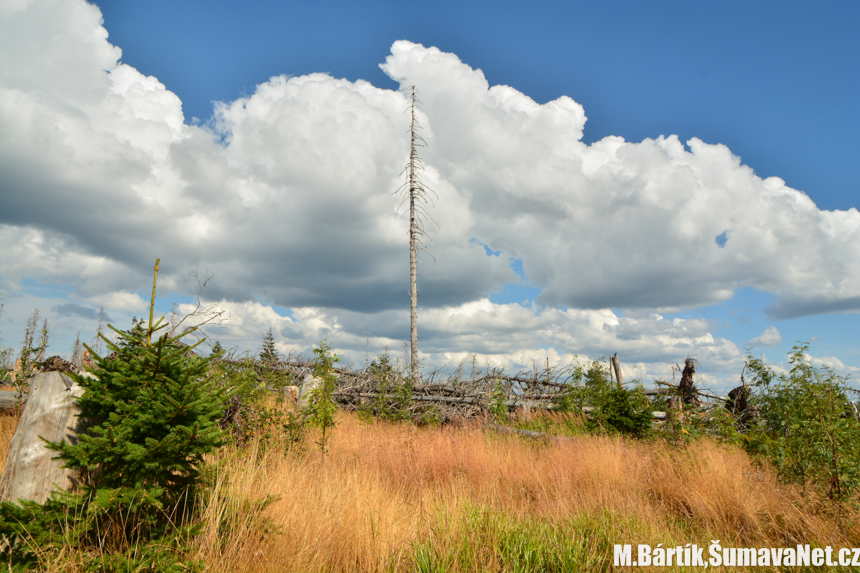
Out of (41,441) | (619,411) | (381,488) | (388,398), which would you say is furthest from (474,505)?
(388,398)

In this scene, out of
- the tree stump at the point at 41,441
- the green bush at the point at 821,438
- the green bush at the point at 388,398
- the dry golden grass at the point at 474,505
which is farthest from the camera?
the green bush at the point at 388,398

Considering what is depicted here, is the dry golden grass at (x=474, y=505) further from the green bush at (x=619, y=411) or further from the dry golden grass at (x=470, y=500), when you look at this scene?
the green bush at (x=619, y=411)

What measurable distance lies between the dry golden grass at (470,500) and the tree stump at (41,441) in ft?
4.30

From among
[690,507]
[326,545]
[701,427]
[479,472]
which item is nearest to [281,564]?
[326,545]

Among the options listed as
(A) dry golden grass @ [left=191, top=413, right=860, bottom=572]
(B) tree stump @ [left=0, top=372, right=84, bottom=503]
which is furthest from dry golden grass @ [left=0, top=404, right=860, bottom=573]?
(B) tree stump @ [left=0, top=372, right=84, bottom=503]

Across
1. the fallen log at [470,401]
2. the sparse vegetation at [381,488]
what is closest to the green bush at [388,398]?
the fallen log at [470,401]

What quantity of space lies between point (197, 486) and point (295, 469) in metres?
2.09

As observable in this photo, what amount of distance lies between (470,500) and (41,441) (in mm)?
4256

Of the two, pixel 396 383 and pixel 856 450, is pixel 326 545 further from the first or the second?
pixel 396 383

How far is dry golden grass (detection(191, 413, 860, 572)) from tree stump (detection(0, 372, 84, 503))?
1309 millimetres

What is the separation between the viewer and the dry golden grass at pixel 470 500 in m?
3.99

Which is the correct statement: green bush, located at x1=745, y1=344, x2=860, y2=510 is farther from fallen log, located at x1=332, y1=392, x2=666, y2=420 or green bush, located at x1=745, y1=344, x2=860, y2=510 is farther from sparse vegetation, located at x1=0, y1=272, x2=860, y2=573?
fallen log, located at x1=332, y1=392, x2=666, y2=420

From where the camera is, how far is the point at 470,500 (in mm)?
5297

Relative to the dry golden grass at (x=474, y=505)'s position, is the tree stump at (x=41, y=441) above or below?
above
